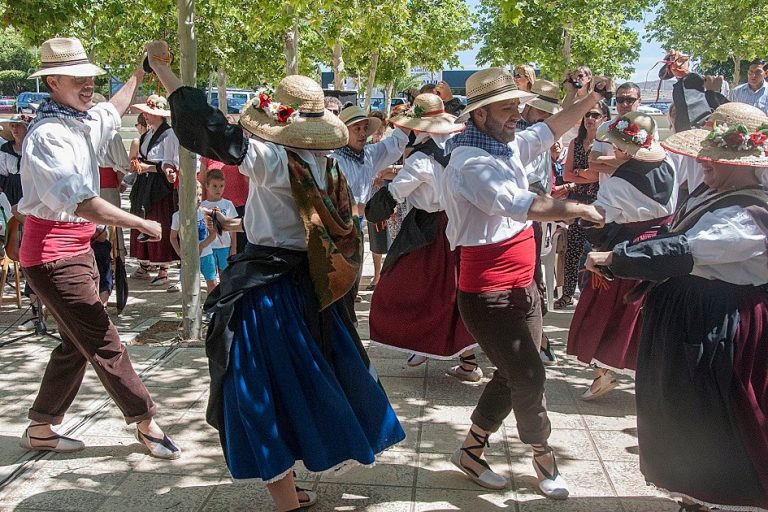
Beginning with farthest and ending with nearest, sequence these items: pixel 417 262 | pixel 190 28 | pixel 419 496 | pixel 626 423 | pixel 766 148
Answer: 1. pixel 190 28
2. pixel 417 262
3. pixel 626 423
4. pixel 419 496
5. pixel 766 148

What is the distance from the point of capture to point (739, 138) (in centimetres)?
297

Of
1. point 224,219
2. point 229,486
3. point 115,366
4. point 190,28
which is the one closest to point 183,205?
point 190,28

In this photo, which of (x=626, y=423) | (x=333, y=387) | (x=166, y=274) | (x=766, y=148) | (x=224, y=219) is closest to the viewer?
(x=766, y=148)

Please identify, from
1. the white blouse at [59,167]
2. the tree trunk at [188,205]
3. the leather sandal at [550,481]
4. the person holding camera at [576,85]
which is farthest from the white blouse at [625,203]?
the tree trunk at [188,205]

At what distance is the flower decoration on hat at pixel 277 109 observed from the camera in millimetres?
3195

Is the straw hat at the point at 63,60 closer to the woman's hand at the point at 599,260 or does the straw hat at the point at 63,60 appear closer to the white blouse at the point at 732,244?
the woman's hand at the point at 599,260

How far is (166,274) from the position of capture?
873cm

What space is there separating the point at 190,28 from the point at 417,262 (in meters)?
2.50

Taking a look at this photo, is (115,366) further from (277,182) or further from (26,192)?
(277,182)

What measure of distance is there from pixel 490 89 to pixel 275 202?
1125 millimetres

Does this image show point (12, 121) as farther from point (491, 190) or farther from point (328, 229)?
point (491, 190)

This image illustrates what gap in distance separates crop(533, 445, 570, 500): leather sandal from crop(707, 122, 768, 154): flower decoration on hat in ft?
5.22

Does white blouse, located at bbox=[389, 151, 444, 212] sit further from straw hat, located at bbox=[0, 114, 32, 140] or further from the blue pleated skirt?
straw hat, located at bbox=[0, 114, 32, 140]

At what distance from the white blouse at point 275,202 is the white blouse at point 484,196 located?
2.01 ft
